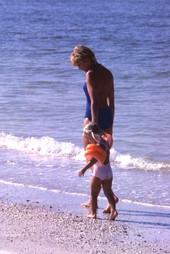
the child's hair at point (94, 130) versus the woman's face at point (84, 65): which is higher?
the woman's face at point (84, 65)

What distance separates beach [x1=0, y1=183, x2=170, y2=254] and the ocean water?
0.50 meters

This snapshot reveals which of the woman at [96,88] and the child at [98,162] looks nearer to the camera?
the child at [98,162]

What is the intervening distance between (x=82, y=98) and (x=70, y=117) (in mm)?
2174

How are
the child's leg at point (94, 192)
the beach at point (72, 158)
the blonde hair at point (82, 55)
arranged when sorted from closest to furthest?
the beach at point (72, 158) < the blonde hair at point (82, 55) < the child's leg at point (94, 192)

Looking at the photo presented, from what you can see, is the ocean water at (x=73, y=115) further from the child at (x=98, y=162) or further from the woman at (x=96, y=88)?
the woman at (x=96, y=88)

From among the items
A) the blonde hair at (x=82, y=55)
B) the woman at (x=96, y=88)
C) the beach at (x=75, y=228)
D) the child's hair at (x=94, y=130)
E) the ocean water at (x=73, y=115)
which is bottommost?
the ocean water at (x=73, y=115)

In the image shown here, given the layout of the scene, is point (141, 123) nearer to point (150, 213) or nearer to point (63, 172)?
point (63, 172)

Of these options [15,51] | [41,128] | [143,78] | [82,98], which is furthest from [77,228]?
[15,51]

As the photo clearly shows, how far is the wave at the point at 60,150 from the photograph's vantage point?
827 centimetres

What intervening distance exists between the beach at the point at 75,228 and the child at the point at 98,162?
144 millimetres

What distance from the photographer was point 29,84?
15852 millimetres

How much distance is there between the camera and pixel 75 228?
215 inches

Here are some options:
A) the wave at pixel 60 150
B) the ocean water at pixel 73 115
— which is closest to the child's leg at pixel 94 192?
the ocean water at pixel 73 115

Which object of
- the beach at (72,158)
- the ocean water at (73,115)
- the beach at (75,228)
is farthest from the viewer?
the ocean water at (73,115)
